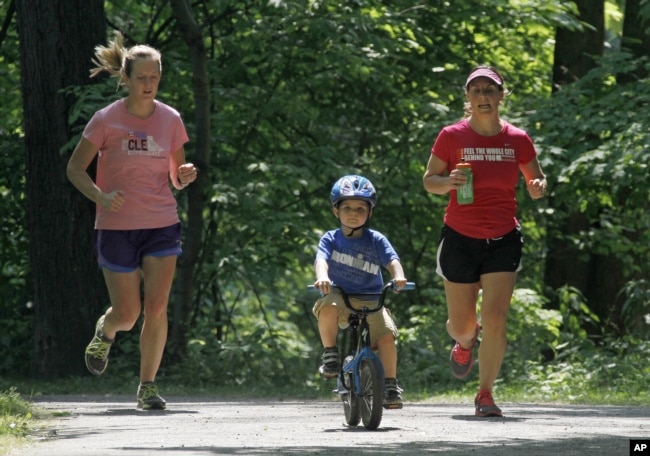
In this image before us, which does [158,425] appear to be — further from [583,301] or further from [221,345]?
[583,301]

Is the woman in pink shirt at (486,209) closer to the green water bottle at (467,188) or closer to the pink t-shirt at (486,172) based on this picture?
the pink t-shirt at (486,172)

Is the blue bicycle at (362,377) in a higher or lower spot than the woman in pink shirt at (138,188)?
lower

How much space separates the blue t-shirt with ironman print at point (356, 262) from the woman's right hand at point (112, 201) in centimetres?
142

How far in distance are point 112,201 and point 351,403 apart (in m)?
2.22

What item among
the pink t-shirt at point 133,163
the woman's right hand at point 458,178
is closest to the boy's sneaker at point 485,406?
the woman's right hand at point 458,178

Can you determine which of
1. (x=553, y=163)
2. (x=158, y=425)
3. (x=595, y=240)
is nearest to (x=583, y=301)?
(x=595, y=240)

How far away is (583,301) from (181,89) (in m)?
5.92

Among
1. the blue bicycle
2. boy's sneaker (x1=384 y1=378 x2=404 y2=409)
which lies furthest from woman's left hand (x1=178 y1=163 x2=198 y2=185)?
boy's sneaker (x1=384 y1=378 x2=404 y2=409)

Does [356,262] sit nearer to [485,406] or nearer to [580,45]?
[485,406]

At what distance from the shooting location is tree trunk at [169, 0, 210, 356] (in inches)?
583

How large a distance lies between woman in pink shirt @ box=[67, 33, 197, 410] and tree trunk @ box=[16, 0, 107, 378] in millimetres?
4843

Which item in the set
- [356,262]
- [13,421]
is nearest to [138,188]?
[356,262]

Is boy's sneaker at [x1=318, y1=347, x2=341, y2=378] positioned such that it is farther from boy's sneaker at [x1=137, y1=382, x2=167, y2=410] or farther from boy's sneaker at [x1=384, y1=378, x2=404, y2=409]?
boy's sneaker at [x1=137, y1=382, x2=167, y2=410]

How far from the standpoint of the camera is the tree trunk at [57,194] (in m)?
14.5
